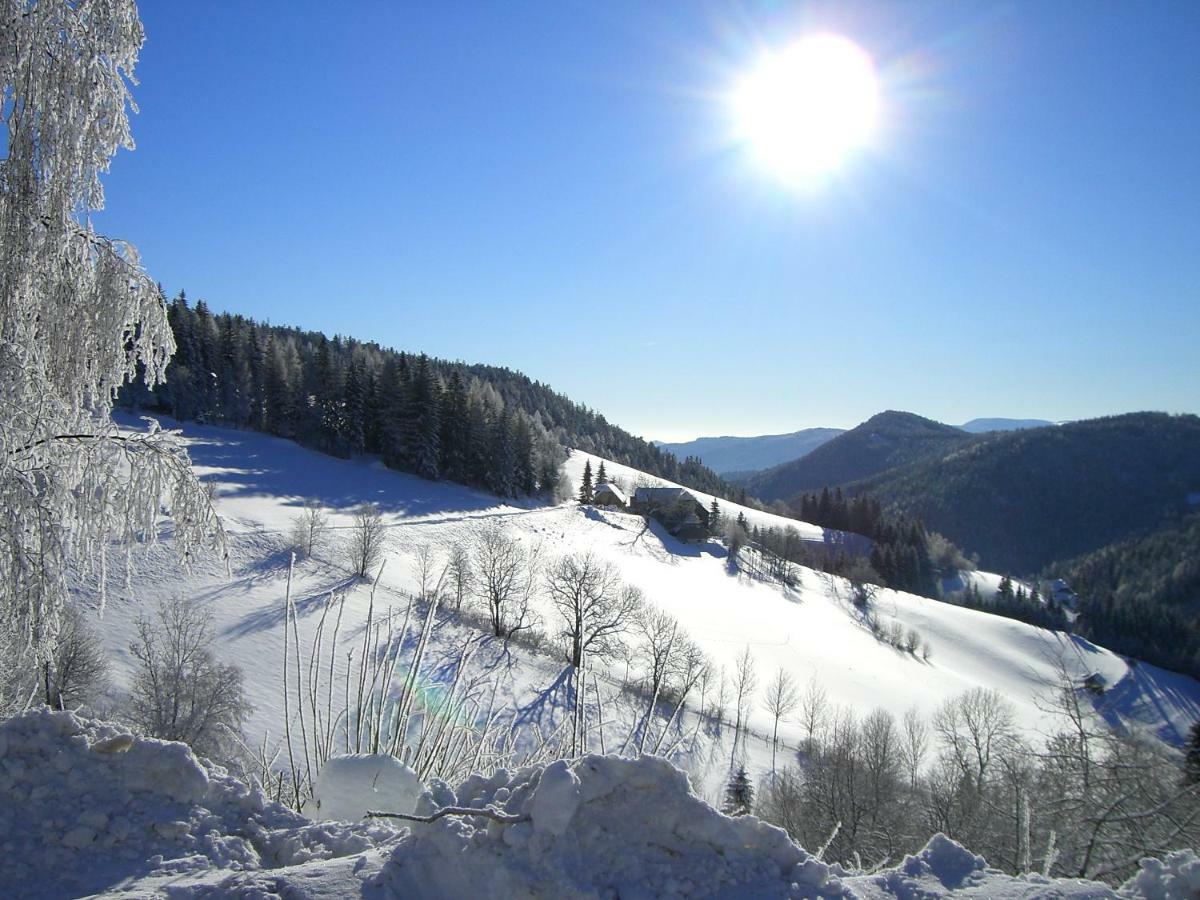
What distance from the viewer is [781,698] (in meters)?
30.7

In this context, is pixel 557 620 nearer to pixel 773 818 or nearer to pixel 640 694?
pixel 640 694

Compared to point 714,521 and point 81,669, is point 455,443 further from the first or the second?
point 81,669

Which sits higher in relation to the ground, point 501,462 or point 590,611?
point 501,462

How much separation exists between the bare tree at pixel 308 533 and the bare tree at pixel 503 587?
8.94m

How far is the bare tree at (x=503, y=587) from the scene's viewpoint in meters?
30.1

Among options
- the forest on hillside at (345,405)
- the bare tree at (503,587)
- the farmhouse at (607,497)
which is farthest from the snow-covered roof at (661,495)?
the bare tree at (503,587)

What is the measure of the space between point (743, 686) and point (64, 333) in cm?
3088

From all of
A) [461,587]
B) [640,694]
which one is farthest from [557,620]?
[640,694]

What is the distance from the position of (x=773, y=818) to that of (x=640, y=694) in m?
6.66

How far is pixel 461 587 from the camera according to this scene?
102ft

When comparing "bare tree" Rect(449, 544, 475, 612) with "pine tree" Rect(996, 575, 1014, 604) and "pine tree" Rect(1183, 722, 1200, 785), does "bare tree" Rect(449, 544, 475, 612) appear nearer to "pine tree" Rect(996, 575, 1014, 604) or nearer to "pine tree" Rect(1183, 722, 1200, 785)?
"pine tree" Rect(1183, 722, 1200, 785)

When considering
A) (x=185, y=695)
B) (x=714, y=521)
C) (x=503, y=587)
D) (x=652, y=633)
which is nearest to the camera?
(x=185, y=695)

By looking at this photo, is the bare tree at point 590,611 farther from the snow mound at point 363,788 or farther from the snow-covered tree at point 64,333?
the snow-covered tree at point 64,333

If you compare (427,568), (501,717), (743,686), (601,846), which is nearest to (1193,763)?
(501,717)
